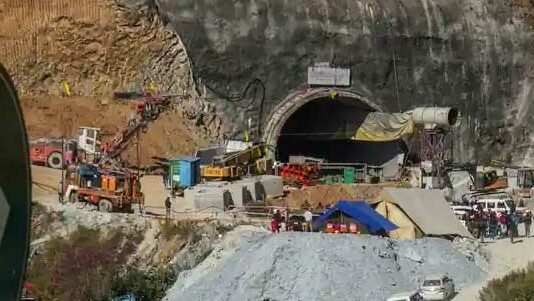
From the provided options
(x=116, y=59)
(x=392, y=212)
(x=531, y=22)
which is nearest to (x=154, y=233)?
(x=392, y=212)

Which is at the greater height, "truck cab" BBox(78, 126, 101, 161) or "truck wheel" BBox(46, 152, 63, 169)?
"truck cab" BBox(78, 126, 101, 161)

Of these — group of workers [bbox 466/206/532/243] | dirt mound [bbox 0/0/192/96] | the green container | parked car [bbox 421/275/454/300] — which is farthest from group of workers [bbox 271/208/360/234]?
dirt mound [bbox 0/0/192/96]

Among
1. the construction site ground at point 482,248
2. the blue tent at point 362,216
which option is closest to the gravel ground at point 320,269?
the construction site ground at point 482,248

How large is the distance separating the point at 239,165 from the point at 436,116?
28.1 feet

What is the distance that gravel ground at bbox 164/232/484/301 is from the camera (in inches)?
908

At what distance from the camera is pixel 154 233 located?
27.3 meters

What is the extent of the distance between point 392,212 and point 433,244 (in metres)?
2.40

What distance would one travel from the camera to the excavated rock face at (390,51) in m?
38.8

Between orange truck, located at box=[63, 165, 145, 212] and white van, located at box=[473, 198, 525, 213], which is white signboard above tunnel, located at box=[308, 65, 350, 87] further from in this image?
orange truck, located at box=[63, 165, 145, 212]

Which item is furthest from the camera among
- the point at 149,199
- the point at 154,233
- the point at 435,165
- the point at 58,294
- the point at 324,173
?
the point at 324,173

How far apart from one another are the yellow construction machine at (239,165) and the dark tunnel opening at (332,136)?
4.54 m

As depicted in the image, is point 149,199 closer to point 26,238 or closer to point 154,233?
point 154,233

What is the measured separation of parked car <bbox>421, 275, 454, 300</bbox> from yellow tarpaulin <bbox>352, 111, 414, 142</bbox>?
698 inches

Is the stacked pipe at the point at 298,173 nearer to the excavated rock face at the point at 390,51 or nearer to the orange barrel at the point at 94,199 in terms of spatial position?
the excavated rock face at the point at 390,51
